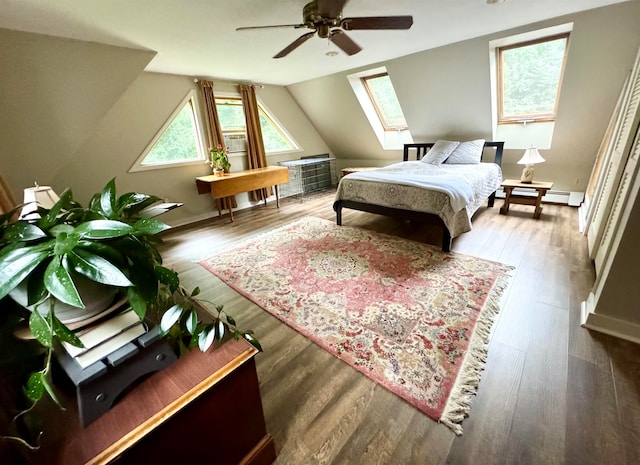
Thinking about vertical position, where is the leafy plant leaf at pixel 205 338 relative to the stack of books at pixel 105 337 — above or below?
below

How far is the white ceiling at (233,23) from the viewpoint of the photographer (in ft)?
6.44

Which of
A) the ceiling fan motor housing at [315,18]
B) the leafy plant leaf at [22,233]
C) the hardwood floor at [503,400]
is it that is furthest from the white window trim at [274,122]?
the leafy plant leaf at [22,233]

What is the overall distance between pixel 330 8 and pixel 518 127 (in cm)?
366

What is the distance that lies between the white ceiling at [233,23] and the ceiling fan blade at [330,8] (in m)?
0.39

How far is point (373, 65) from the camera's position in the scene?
400cm

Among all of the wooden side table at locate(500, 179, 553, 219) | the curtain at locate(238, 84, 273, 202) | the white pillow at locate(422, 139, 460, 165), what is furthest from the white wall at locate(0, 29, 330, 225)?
the wooden side table at locate(500, 179, 553, 219)

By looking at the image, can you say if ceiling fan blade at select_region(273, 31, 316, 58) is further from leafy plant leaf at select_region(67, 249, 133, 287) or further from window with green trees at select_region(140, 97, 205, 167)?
window with green trees at select_region(140, 97, 205, 167)

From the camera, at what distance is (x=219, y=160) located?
13.7 ft

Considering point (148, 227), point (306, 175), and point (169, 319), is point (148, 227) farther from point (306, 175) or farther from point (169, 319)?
point (306, 175)

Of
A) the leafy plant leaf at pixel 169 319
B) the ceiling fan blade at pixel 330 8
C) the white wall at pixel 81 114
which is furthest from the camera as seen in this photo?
the white wall at pixel 81 114

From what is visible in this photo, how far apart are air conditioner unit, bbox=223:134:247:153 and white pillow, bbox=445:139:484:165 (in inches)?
136

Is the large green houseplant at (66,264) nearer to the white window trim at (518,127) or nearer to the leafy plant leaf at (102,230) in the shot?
the leafy plant leaf at (102,230)

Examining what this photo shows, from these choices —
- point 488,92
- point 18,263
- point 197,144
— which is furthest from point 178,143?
point 488,92

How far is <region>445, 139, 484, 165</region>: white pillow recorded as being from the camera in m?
3.99
